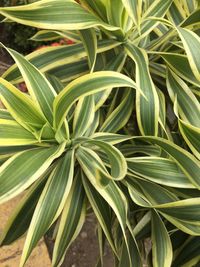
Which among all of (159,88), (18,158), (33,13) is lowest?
(18,158)

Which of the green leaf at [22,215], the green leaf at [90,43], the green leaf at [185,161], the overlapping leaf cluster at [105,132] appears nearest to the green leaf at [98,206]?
the overlapping leaf cluster at [105,132]

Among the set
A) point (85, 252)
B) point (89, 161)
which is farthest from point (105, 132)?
point (85, 252)

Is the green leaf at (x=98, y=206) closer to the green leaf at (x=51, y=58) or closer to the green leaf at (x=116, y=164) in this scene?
the green leaf at (x=116, y=164)

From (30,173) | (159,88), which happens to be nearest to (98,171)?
(30,173)

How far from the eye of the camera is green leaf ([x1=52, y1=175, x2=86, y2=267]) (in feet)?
3.84

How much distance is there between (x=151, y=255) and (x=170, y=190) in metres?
0.21

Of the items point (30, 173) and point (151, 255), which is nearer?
Answer: point (30, 173)

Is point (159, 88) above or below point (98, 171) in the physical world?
above

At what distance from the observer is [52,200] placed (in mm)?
1062

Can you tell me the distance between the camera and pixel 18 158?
995mm

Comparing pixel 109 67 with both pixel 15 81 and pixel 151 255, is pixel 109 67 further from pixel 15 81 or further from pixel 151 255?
pixel 151 255

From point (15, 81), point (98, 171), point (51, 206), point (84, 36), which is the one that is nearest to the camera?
point (98, 171)

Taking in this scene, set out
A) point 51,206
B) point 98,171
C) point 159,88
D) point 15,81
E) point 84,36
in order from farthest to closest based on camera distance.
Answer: point 159,88
point 15,81
point 84,36
point 51,206
point 98,171

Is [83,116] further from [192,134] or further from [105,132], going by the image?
[192,134]
